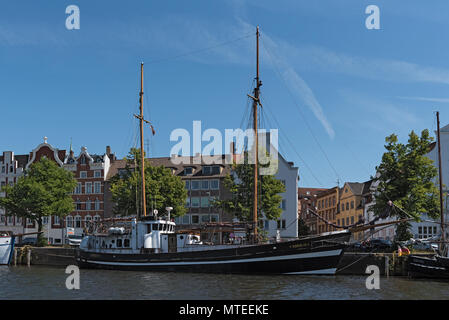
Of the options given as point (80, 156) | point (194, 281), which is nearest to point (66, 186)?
point (80, 156)

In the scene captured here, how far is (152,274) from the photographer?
4109 centimetres

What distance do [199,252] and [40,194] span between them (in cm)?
3241

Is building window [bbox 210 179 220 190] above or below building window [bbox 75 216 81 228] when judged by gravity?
above

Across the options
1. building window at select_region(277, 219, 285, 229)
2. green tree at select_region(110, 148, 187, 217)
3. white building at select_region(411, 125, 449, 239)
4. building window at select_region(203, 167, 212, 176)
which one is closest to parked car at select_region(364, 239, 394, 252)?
white building at select_region(411, 125, 449, 239)

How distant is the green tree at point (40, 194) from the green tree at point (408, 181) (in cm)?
4016

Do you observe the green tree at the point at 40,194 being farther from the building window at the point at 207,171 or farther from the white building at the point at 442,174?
the white building at the point at 442,174

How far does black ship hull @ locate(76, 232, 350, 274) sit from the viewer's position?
3697 cm

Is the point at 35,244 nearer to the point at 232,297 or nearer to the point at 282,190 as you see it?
the point at 282,190

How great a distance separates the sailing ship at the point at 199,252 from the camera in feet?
122

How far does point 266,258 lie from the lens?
125 ft

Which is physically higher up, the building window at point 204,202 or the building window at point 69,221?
the building window at point 204,202

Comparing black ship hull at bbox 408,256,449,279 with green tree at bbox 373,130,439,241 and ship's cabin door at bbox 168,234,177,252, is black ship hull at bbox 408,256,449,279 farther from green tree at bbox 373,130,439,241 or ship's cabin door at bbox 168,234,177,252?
ship's cabin door at bbox 168,234,177,252

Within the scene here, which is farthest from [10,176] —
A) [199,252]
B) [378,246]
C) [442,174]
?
[442,174]

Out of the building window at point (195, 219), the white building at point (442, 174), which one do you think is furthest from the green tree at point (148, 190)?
the white building at point (442, 174)
